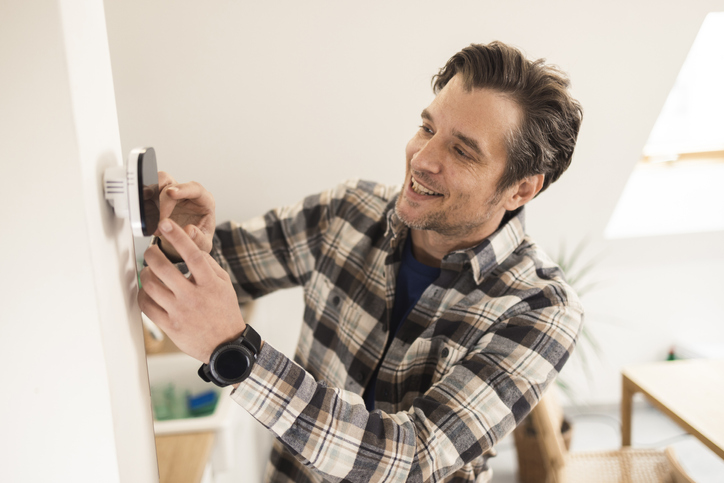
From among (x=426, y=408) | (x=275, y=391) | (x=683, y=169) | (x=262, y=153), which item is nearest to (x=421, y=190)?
(x=426, y=408)

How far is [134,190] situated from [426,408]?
0.59 meters

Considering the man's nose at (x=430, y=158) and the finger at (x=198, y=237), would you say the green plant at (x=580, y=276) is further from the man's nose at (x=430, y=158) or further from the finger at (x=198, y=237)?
the finger at (x=198, y=237)

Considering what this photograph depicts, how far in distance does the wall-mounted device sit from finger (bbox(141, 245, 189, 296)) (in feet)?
0.18

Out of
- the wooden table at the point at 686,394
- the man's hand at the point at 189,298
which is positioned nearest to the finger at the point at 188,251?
the man's hand at the point at 189,298

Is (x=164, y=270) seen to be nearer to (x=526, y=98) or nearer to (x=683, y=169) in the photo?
(x=526, y=98)

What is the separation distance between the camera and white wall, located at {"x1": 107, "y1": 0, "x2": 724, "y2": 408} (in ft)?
4.73

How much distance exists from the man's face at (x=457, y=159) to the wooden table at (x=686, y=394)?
45.2 inches

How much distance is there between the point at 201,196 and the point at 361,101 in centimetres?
93

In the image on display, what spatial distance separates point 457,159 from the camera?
106cm

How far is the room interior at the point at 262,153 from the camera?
406mm

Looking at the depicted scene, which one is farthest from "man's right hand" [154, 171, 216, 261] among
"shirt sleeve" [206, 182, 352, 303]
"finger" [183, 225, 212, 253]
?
"shirt sleeve" [206, 182, 352, 303]

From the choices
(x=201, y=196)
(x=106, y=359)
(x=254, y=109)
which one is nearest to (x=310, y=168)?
(x=254, y=109)

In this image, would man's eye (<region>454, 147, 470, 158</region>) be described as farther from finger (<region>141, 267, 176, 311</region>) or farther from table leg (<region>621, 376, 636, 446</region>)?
table leg (<region>621, 376, 636, 446</region>)

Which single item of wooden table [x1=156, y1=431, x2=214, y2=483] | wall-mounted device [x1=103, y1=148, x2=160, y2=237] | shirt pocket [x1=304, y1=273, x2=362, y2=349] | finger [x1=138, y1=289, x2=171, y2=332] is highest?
wall-mounted device [x1=103, y1=148, x2=160, y2=237]
